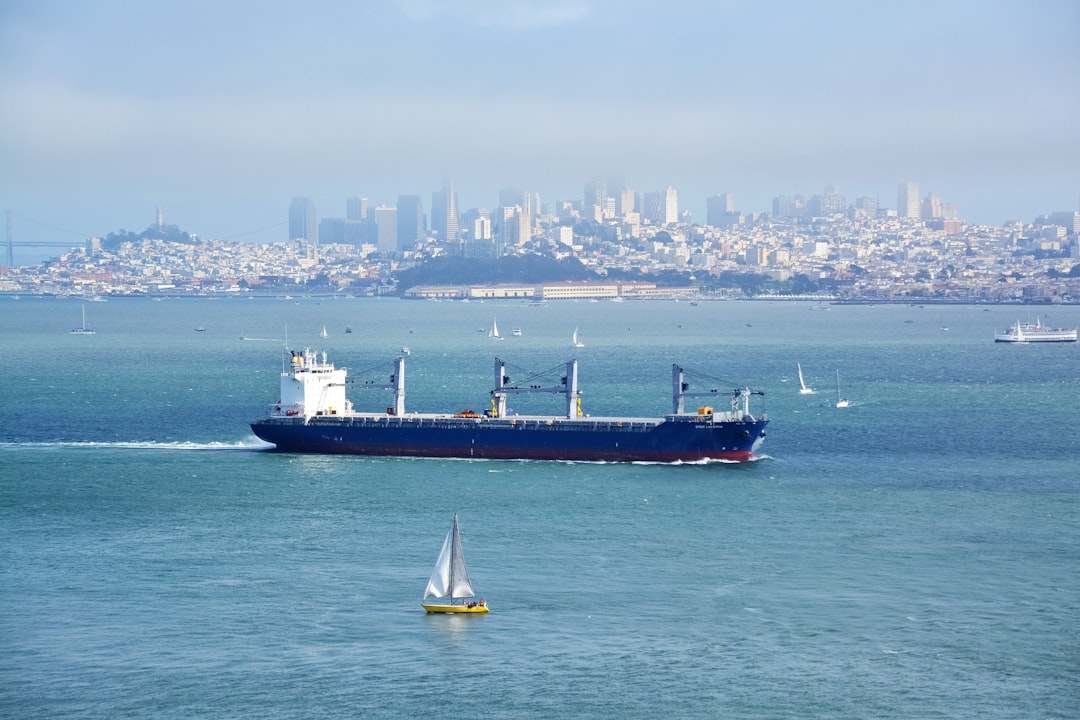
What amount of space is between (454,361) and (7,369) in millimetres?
26080

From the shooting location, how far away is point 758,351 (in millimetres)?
106938

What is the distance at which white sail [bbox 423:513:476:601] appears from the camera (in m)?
31.0

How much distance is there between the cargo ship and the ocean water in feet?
2.81

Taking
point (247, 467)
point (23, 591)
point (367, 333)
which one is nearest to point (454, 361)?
point (367, 333)

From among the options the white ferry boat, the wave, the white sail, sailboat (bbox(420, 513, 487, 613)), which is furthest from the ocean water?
the white ferry boat

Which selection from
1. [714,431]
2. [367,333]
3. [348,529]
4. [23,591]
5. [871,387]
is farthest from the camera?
[367,333]

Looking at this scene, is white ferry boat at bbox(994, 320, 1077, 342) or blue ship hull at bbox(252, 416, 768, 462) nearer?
blue ship hull at bbox(252, 416, 768, 462)

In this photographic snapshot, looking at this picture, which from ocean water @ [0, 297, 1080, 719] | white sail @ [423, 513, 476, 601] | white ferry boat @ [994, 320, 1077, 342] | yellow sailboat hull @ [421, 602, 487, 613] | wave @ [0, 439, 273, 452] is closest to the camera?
ocean water @ [0, 297, 1080, 719]

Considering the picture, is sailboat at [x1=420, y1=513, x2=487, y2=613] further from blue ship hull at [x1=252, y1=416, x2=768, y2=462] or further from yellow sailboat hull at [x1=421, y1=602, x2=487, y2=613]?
blue ship hull at [x1=252, y1=416, x2=768, y2=462]

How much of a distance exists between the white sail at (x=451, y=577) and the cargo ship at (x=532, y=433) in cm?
1995

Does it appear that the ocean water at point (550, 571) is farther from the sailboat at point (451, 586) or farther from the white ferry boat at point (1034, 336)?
the white ferry boat at point (1034, 336)

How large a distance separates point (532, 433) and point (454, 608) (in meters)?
21.2

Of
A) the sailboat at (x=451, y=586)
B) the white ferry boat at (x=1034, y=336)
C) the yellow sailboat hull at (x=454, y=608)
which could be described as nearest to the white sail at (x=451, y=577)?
the sailboat at (x=451, y=586)

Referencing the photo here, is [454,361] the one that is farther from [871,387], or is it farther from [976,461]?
[976,461]
